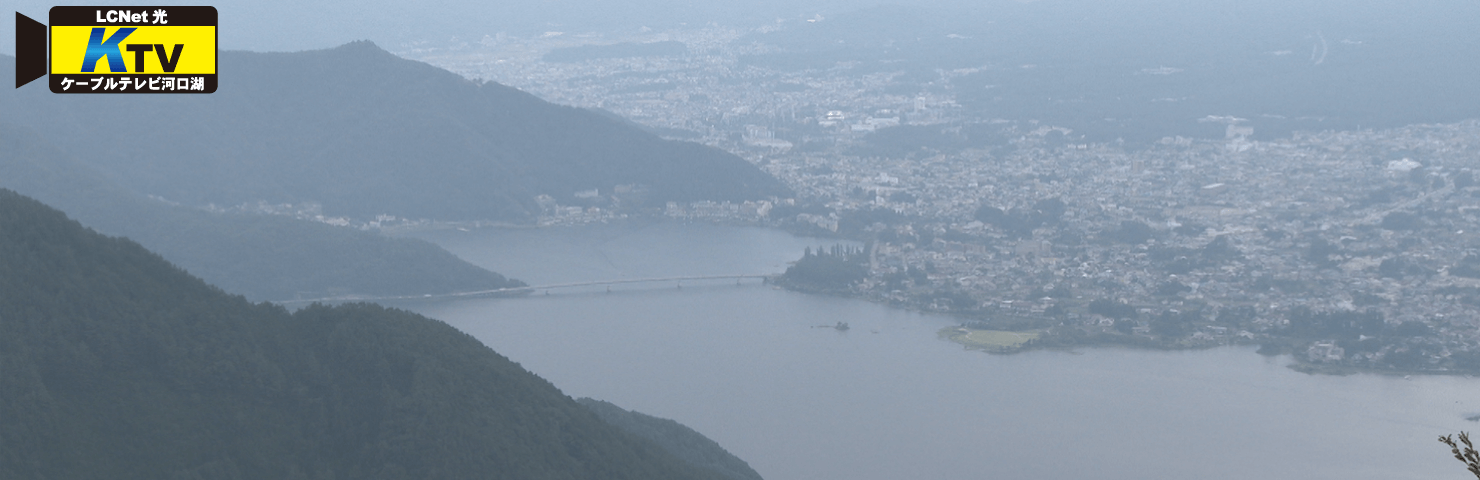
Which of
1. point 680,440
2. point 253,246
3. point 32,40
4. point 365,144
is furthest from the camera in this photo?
point 365,144

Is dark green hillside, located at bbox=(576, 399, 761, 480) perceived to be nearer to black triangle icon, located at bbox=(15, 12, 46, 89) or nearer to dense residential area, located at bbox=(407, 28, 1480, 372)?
dense residential area, located at bbox=(407, 28, 1480, 372)

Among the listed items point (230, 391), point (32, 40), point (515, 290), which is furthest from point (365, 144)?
point (32, 40)

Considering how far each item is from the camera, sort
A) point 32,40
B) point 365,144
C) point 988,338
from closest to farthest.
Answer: point 32,40 < point 988,338 < point 365,144

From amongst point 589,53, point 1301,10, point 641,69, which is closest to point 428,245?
point 641,69

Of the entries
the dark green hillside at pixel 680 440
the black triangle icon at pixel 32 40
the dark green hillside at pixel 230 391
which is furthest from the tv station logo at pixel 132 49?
the dark green hillside at pixel 680 440

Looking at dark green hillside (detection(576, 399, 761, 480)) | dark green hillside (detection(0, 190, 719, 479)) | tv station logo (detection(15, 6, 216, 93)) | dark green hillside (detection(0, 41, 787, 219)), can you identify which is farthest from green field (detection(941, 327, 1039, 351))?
tv station logo (detection(15, 6, 216, 93))

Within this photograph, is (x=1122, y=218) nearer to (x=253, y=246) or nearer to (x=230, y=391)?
(x=253, y=246)

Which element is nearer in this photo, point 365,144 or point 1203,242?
point 1203,242

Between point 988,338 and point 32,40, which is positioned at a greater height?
point 32,40
